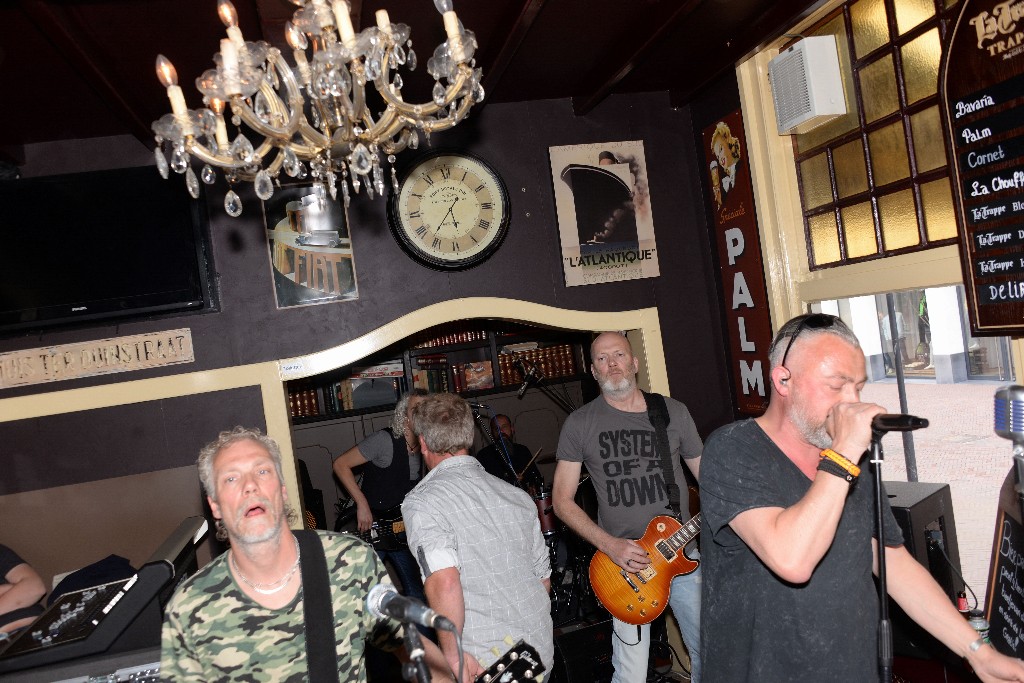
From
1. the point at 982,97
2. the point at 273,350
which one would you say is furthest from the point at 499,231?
the point at 982,97

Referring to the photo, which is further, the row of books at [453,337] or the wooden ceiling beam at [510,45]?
the row of books at [453,337]

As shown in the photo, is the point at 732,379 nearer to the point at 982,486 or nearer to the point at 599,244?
the point at 599,244

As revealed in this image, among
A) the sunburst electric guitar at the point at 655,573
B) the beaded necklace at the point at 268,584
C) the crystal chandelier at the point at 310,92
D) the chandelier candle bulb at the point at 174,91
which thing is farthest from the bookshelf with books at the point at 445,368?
the beaded necklace at the point at 268,584

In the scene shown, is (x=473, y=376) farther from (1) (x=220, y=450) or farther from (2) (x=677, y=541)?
(1) (x=220, y=450)

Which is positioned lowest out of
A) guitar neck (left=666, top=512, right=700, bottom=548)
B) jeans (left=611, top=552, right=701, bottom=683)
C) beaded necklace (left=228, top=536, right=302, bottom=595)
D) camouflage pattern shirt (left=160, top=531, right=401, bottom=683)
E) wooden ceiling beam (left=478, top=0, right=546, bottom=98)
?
jeans (left=611, top=552, right=701, bottom=683)

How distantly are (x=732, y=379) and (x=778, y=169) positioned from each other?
4.61ft

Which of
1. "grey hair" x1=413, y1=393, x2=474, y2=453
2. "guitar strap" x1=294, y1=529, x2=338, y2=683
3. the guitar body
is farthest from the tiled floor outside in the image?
the guitar body

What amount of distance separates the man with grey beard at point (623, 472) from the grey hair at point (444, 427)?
3.59ft

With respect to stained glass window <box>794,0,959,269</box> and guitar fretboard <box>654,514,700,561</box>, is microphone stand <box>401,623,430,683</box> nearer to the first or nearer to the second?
guitar fretboard <box>654,514,700,561</box>

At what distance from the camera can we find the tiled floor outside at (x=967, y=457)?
3688 millimetres

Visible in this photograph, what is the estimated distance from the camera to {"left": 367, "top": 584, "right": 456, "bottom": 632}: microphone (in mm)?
1697

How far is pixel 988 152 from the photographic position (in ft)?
10.3

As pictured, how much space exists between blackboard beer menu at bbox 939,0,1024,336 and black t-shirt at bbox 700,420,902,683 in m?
1.46

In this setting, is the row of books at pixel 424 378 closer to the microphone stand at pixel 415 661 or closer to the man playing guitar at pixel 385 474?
the man playing guitar at pixel 385 474
